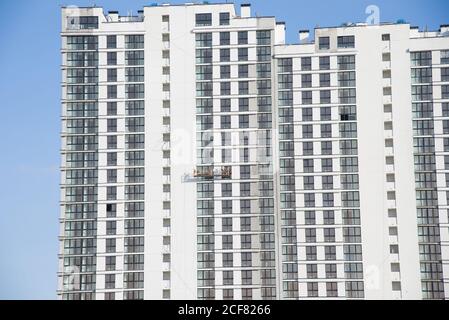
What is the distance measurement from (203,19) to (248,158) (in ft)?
9.43

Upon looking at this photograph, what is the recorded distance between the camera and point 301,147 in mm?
13219

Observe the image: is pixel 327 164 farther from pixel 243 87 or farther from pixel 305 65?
pixel 243 87

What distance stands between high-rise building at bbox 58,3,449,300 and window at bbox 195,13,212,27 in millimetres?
33

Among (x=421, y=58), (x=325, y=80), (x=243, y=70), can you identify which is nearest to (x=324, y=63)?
(x=325, y=80)

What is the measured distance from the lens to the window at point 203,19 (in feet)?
44.7

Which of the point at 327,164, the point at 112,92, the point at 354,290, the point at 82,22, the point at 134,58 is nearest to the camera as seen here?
the point at 354,290

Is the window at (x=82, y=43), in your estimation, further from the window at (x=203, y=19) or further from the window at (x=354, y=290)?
the window at (x=354, y=290)

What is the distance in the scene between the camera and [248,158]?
43.2ft

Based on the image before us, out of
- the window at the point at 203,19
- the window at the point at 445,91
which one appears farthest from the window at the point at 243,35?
the window at the point at 445,91

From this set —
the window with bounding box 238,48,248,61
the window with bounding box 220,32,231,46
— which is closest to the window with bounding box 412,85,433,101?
the window with bounding box 238,48,248,61

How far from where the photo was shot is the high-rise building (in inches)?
498

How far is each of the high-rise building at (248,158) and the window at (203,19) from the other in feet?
0.11
